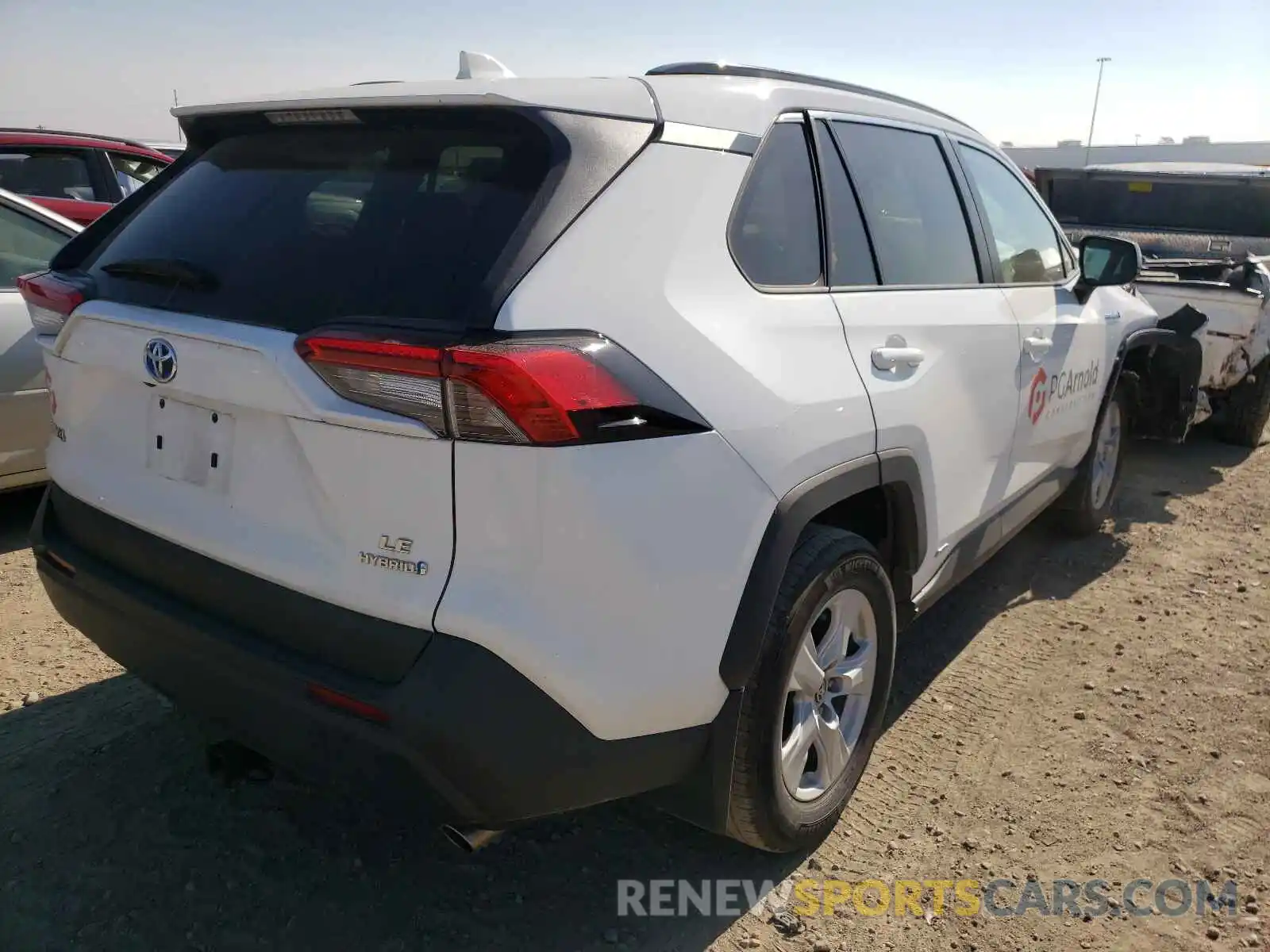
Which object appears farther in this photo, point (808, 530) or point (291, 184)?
point (808, 530)

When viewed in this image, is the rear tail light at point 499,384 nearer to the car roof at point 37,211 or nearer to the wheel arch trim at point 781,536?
the wheel arch trim at point 781,536

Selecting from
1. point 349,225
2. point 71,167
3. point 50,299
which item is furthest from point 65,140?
point 349,225

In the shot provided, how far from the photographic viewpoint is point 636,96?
2129 millimetres

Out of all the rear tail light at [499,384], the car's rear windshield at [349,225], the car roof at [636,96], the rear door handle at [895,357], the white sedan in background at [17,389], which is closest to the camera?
the rear tail light at [499,384]

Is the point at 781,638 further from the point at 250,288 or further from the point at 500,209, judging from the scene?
the point at 250,288

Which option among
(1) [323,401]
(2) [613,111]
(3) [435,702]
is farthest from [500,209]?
(3) [435,702]

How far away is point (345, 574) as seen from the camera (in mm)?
1859

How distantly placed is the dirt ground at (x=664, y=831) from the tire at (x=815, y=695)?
193mm

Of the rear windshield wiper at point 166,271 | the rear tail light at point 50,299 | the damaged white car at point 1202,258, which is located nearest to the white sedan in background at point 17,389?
the rear tail light at point 50,299

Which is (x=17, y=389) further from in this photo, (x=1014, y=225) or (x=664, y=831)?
(x=1014, y=225)

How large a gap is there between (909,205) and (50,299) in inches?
93.3

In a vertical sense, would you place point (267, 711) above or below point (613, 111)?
below

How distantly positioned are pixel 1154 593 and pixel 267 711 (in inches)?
151

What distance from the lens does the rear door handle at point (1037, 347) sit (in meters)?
3.45
